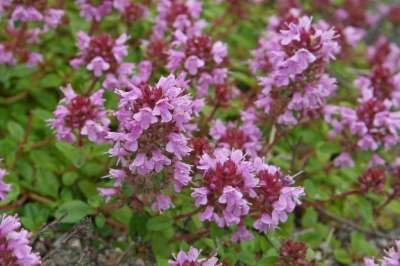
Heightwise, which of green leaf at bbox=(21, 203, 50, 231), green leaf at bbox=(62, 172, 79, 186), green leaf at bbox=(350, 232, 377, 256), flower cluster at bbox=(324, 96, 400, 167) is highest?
flower cluster at bbox=(324, 96, 400, 167)

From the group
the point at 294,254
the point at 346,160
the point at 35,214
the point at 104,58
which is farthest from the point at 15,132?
the point at 346,160

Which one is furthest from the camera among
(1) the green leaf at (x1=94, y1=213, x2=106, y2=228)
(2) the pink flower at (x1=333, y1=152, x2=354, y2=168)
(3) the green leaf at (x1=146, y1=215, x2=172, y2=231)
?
(2) the pink flower at (x1=333, y1=152, x2=354, y2=168)

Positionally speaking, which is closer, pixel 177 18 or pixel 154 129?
pixel 154 129

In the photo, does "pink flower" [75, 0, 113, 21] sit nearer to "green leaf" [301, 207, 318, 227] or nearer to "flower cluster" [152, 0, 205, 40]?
"flower cluster" [152, 0, 205, 40]

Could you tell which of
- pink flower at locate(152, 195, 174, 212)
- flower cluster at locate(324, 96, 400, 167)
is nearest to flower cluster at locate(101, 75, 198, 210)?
pink flower at locate(152, 195, 174, 212)

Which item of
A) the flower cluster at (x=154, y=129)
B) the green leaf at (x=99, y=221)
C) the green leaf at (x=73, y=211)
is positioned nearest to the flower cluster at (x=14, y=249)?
the flower cluster at (x=154, y=129)

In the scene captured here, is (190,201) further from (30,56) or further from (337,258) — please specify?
(30,56)

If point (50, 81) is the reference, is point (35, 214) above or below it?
below

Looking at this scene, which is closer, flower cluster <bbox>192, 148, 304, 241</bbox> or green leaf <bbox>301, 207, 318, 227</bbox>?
flower cluster <bbox>192, 148, 304, 241</bbox>

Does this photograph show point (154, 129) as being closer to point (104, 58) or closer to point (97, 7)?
point (104, 58)
